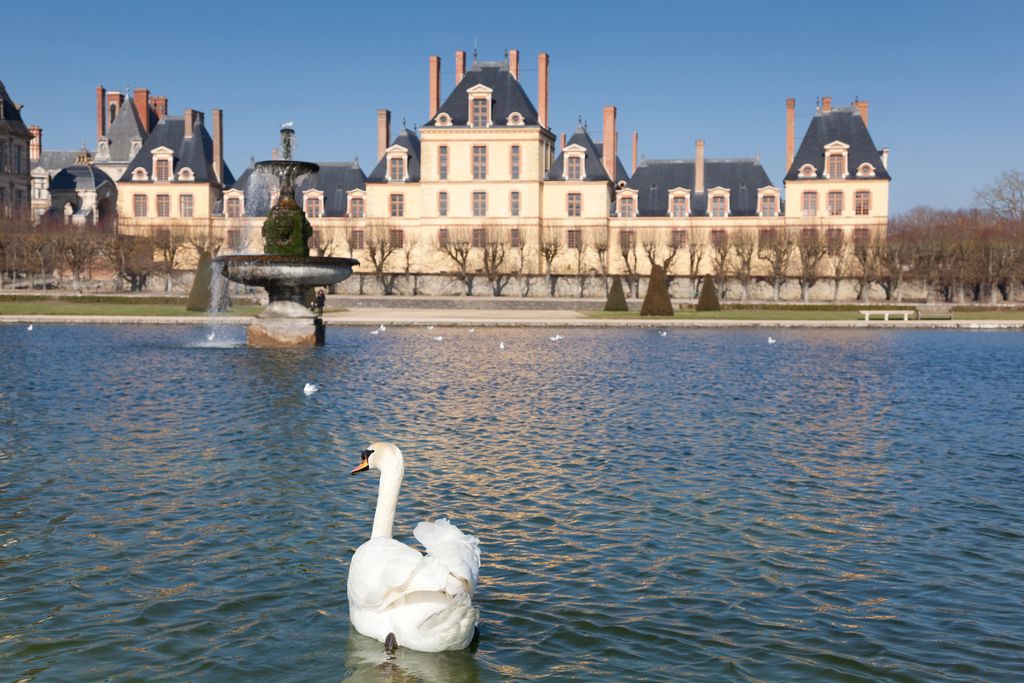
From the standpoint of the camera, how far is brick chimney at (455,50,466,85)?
216 ft

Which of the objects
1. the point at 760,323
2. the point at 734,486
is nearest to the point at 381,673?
the point at 734,486

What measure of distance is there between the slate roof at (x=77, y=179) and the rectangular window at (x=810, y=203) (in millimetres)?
54901

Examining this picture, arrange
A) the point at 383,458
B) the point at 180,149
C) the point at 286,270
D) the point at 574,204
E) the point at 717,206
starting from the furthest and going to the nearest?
the point at 180,149 < the point at 574,204 < the point at 717,206 < the point at 286,270 < the point at 383,458

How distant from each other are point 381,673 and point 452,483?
185 inches

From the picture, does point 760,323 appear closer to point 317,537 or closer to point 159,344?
point 159,344

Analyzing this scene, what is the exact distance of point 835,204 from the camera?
6456 cm

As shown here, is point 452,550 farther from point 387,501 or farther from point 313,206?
point 313,206

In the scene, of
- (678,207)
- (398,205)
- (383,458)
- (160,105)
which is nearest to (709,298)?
(678,207)

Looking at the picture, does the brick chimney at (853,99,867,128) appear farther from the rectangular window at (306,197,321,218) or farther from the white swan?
the white swan

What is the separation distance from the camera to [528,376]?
20.8 metres

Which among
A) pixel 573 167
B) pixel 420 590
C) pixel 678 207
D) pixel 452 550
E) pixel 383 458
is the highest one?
pixel 573 167

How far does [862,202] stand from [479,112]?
81.4 feet

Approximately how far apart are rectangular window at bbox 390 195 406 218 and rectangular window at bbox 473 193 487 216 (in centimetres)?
480

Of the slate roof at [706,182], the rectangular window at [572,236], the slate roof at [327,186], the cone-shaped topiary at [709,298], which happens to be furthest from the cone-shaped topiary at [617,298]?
the slate roof at [327,186]
